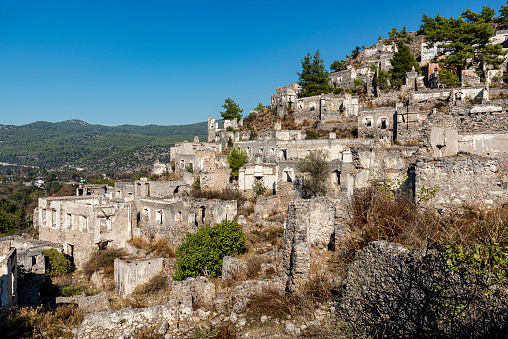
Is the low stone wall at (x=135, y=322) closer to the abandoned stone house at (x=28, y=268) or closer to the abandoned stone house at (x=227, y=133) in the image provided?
the abandoned stone house at (x=28, y=268)

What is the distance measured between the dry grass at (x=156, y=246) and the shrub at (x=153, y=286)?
9.75ft

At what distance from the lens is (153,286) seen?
50.1 ft

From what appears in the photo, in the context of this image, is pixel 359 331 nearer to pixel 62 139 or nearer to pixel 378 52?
Answer: pixel 378 52

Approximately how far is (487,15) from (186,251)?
53866 millimetres

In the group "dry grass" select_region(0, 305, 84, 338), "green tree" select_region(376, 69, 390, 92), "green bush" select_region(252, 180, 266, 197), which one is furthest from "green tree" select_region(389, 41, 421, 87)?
"dry grass" select_region(0, 305, 84, 338)

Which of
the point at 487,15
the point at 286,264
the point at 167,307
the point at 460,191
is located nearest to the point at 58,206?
the point at 167,307

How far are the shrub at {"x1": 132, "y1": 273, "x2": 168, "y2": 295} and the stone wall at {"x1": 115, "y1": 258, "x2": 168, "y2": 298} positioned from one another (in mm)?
391

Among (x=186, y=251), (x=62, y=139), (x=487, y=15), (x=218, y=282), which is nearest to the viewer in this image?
(x=218, y=282)

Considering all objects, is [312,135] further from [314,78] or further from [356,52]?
[356,52]

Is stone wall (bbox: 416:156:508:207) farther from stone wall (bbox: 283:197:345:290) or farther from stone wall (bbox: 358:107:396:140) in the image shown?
stone wall (bbox: 358:107:396:140)

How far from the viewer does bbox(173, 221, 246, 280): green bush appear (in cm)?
1391

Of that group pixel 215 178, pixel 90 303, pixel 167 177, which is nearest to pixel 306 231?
pixel 90 303

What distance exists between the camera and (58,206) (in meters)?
23.0

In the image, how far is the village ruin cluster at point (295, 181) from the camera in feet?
25.5
